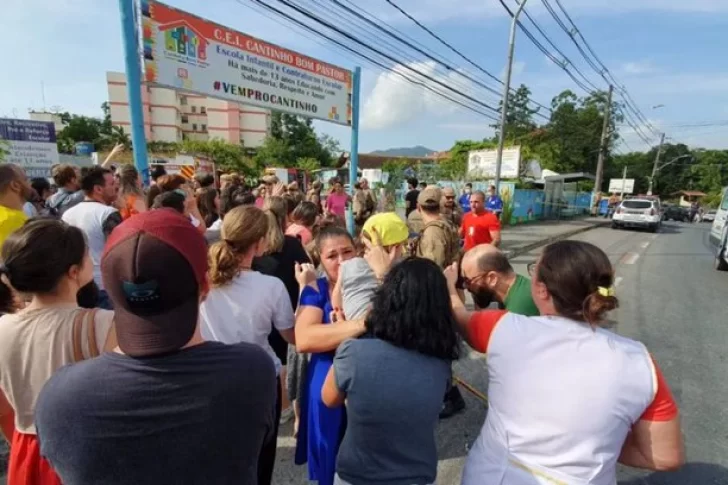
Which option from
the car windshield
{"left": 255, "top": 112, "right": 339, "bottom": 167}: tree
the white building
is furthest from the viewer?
the white building

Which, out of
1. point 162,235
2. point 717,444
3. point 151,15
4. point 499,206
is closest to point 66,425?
point 162,235

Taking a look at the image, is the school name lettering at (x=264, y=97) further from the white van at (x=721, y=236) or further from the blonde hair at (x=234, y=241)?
the white van at (x=721, y=236)

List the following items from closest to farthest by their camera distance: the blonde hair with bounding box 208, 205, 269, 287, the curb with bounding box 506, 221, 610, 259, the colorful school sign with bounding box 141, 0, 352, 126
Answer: the blonde hair with bounding box 208, 205, 269, 287
the colorful school sign with bounding box 141, 0, 352, 126
the curb with bounding box 506, 221, 610, 259

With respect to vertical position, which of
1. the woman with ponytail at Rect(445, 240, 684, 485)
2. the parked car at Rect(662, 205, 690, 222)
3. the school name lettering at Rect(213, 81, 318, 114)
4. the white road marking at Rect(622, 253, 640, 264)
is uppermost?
the school name lettering at Rect(213, 81, 318, 114)

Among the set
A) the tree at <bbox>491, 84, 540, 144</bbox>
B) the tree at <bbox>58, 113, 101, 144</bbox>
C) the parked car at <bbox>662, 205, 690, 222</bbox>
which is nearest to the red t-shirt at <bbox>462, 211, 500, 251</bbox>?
the tree at <bbox>491, 84, 540, 144</bbox>

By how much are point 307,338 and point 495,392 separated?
0.83 meters

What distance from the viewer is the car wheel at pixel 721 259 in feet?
28.8

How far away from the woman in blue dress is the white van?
33.0ft

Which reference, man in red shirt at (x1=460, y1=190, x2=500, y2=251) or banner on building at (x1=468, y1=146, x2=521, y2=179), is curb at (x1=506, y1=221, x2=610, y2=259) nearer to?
man in red shirt at (x1=460, y1=190, x2=500, y2=251)

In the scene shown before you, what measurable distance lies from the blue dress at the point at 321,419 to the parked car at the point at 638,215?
20.9 meters

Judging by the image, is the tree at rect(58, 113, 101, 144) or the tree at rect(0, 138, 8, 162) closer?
the tree at rect(0, 138, 8, 162)

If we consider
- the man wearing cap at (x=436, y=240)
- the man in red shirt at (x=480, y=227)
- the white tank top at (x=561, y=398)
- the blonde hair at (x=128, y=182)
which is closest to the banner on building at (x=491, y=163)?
the man in red shirt at (x=480, y=227)

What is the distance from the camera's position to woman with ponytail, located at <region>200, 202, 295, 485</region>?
1.90 m

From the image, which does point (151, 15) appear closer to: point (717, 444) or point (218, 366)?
point (218, 366)
